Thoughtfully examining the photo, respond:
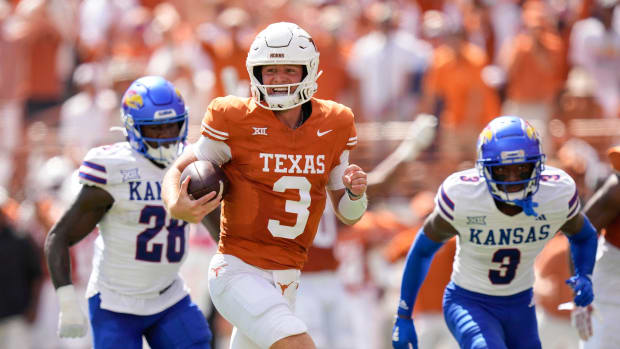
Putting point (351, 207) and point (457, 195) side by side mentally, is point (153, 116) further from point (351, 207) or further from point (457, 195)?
point (457, 195)

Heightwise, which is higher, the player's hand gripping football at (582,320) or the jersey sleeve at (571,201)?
the jersey sleeve at (571,201)

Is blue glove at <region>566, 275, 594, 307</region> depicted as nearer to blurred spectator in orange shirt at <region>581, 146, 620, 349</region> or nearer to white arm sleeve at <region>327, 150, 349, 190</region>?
blurred spectator in orange shirt at <region>581, 146, 620, 349</region>

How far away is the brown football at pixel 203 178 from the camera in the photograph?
15.9ft

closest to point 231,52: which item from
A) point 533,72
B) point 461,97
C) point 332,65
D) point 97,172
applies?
point 332,65

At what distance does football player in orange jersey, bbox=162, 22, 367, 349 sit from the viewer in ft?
16.6

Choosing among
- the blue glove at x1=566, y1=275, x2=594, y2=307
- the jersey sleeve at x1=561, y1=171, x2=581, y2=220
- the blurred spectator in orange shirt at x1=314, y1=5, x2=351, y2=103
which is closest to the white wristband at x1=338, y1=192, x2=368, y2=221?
the jersey sleeve at x1=561, y1=171, x2=581, y2=220

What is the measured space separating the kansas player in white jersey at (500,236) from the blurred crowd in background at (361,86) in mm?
3138

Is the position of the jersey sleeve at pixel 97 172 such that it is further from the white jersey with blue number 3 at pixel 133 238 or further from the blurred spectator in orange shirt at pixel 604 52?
the blurred spectator in orange shirt at pixel 604 52

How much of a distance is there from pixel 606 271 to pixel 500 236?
108 centimetres

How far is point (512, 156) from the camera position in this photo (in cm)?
541

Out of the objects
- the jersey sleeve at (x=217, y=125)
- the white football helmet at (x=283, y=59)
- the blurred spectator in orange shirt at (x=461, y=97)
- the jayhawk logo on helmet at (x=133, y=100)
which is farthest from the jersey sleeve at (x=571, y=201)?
the blurred spectator in orange shirt at (x=461, y=97)

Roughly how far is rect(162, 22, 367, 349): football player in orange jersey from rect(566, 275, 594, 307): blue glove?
1293 millimetres

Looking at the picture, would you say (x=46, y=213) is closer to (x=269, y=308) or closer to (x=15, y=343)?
(x=15, y=343)

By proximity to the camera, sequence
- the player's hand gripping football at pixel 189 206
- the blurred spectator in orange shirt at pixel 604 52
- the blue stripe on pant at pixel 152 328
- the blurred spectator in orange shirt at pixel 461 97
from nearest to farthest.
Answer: the player's hand gripping football at pixel 189 206
the blue stripe on pant at pixel 152 328
the blurred spectator in orange shirt at pixel 461 97
the blurred spectator in orange shirt at pixel 604 52
